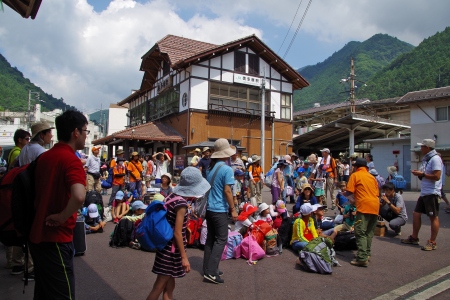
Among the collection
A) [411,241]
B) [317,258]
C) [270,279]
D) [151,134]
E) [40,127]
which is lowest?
[270,279]

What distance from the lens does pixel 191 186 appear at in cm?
324

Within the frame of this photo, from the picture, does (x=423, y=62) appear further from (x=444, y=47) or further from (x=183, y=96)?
(x=183, y=96)

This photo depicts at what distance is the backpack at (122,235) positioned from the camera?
5.95 meters

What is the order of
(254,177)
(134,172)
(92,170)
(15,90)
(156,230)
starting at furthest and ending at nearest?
(15,90) → (254,177) → (134,172) → (92,170) → (156,230)

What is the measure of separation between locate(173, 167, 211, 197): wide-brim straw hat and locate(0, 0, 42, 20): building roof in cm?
336

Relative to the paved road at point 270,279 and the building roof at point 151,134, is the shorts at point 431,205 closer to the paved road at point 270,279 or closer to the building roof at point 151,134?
the paved road at point 270,279

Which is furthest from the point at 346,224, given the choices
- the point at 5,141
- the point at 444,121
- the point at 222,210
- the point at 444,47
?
the point at 444,47

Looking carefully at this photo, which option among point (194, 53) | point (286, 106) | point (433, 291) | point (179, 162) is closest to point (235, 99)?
point (286, 106)

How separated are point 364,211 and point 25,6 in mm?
5827

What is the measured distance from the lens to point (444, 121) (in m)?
18.7

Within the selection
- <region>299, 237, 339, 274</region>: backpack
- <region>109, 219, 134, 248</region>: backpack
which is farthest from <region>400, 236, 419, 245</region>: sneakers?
<region>109, 219, 134, 248</region>: backpack

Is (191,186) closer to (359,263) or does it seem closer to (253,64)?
(359,263)

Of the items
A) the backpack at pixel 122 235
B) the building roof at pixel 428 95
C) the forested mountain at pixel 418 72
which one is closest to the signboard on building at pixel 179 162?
the backpack at pixel 122 235

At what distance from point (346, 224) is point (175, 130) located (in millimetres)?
15851
